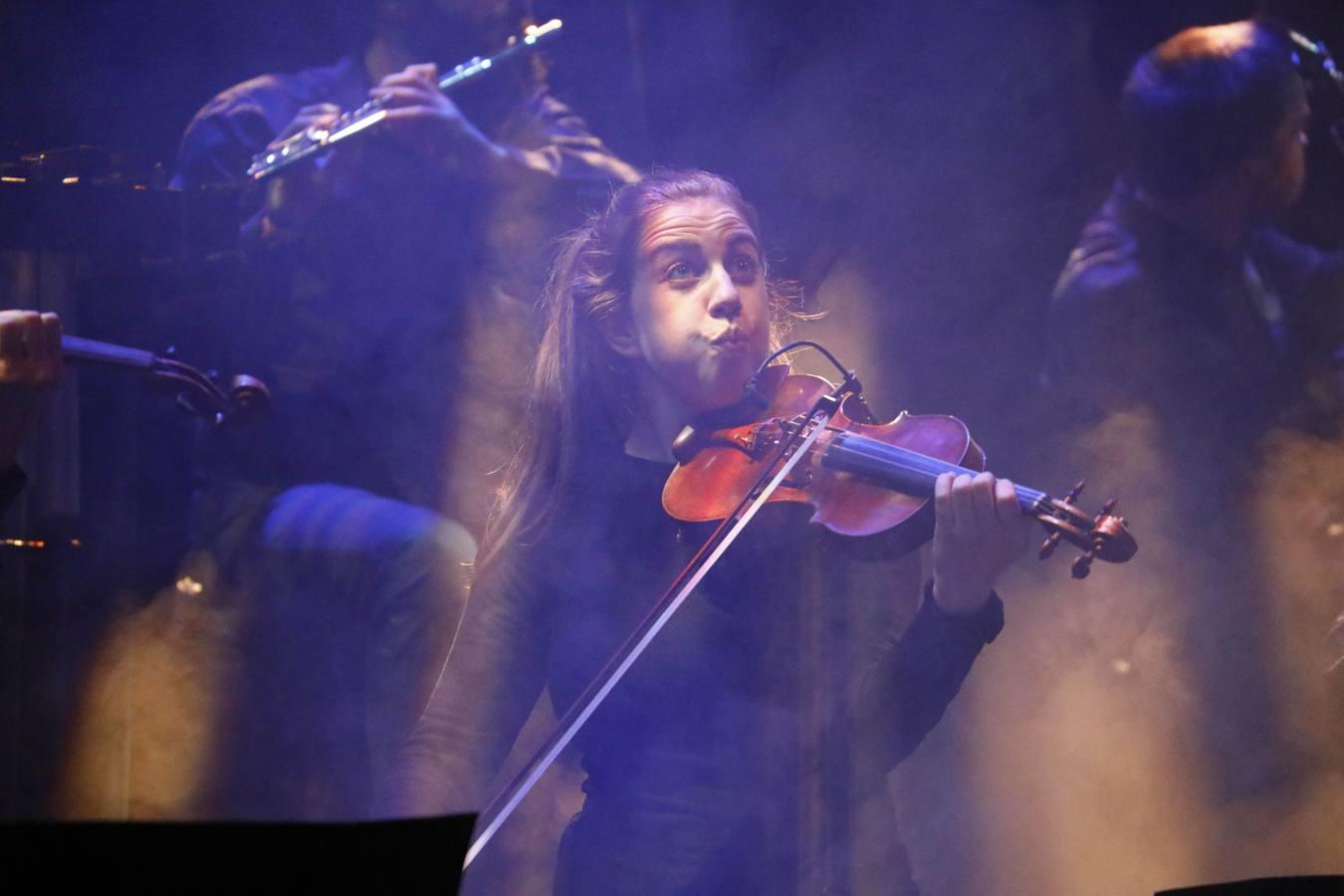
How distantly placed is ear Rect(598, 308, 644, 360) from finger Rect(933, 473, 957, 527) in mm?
668

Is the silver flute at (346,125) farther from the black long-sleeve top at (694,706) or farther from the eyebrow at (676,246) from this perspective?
the black long-sleeve top at (694,706)

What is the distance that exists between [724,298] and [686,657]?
0.66 meters

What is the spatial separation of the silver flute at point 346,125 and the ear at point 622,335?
0.56 meters

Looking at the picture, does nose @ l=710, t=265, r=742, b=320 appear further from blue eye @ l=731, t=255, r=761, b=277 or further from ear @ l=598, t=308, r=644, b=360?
ear @ l=598, t=308, r=644, b=360

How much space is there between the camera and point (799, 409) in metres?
1.95

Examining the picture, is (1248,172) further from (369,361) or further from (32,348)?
(32,348)

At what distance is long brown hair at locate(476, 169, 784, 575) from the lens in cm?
221

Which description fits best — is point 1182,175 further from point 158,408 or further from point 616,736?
point 158,408

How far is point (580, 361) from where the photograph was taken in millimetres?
2271

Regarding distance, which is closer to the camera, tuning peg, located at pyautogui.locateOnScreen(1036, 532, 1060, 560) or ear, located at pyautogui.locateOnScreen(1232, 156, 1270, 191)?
tuning peg, located at pyautogui.locateOnScreen(1036, 532, 1060, 560)

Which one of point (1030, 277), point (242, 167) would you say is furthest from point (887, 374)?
point (242, 167)

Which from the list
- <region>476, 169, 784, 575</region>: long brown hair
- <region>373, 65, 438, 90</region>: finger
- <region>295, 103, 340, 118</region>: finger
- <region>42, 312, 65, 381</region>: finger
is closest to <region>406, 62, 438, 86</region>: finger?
<region>373, 65, 438, 90</region>: finger

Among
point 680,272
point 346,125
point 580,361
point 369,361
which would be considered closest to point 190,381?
point 369,361

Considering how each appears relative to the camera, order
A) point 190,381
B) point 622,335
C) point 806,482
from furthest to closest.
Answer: point 622,335 → point 190,381 → point 806,482
